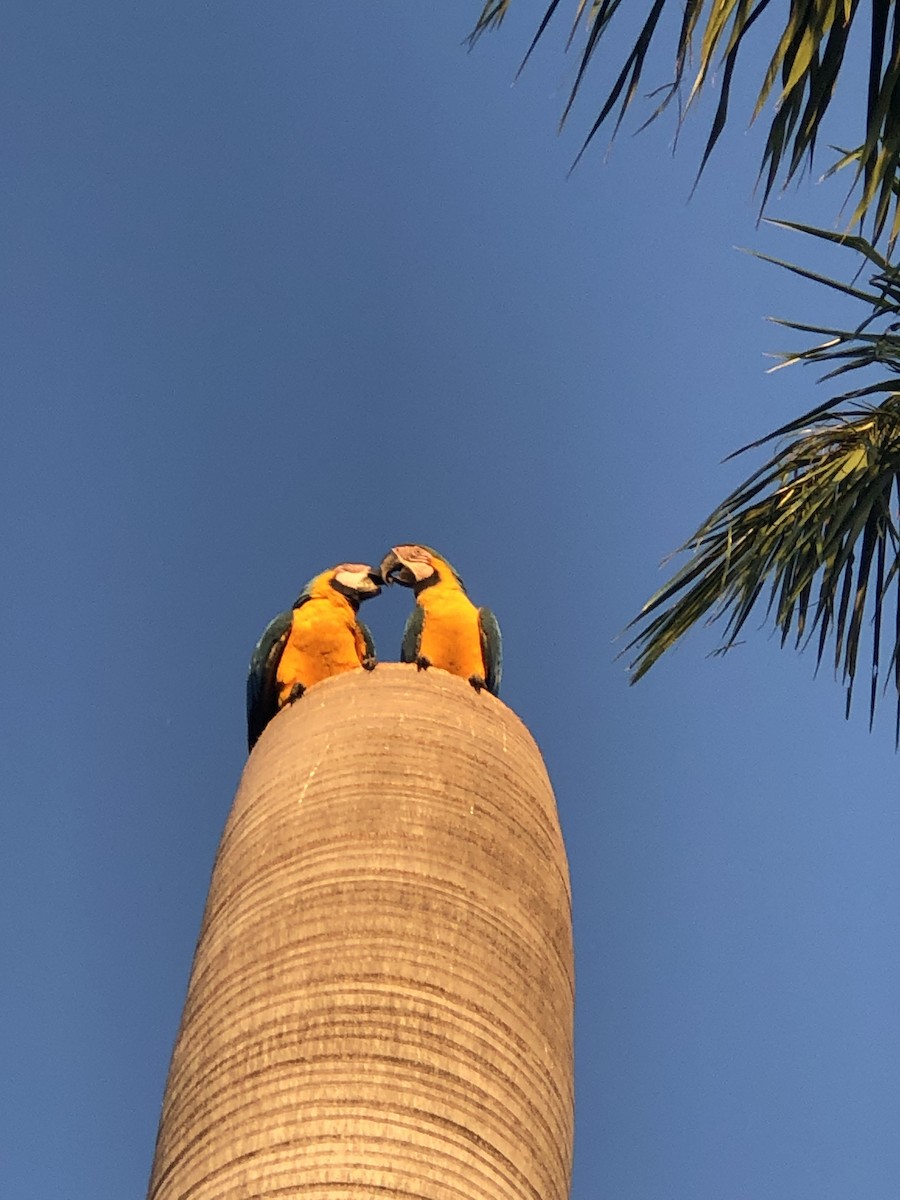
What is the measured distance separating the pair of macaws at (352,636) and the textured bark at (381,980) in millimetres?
1114

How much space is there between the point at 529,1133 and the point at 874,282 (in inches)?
110

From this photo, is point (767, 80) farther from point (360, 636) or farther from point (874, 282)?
point (360, 636)

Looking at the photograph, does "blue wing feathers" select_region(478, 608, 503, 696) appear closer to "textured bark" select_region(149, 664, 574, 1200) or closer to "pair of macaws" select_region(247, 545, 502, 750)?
"pair of macaws" select_region(247, 545, 502, 750)

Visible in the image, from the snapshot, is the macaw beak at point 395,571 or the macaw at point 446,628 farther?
the macaw beak at point 395,571

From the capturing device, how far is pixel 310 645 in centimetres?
409

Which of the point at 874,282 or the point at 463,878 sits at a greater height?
the point at 874,282

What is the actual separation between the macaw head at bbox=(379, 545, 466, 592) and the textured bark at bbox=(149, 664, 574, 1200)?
172 centimetres

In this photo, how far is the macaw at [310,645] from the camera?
13.0ft

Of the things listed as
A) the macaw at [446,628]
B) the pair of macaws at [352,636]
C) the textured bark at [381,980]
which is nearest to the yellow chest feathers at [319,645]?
the pair of macaws at [352,636]

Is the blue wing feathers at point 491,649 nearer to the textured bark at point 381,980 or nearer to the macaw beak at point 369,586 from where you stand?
the macaw beak at point 369,586

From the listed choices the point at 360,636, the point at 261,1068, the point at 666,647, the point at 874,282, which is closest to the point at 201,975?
the point at 261,1068

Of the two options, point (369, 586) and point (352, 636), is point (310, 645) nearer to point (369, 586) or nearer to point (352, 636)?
point (352, 636)

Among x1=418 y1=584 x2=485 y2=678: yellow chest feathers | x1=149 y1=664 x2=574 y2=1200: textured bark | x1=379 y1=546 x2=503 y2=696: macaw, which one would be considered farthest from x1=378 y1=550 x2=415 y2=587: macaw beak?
x1=149 y1=664 x2=574 y2=1200: textured bark

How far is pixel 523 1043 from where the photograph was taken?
2.27 m
